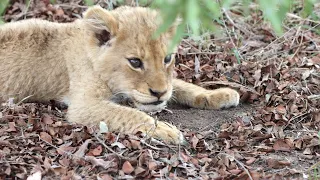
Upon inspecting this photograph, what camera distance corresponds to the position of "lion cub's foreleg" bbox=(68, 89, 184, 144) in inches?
183

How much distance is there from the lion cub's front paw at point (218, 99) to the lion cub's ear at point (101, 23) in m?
1.06

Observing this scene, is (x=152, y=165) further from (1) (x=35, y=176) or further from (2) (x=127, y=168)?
(1) (x=35, y=176)

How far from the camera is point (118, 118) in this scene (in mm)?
4902

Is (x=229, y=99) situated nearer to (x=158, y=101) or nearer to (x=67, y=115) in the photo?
(x=158, y=101)

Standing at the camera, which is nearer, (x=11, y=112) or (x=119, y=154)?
(x=119, y=154)

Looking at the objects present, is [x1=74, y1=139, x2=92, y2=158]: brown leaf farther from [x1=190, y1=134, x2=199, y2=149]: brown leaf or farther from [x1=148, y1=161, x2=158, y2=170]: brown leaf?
[x1=190, y1=134, x2=199, y2=149]: brown leaf

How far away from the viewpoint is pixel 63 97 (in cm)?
552

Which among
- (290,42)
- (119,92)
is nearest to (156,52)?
(119,92)

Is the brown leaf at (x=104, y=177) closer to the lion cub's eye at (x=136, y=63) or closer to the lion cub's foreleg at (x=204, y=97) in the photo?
the lion cub's eye at (x=136, y=63)

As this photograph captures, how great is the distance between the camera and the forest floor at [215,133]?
13.8 ft

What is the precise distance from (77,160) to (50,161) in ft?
0.68

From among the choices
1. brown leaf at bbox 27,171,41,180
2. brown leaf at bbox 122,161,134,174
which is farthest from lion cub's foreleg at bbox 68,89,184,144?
brown leaf at bbox 27,171,41,180

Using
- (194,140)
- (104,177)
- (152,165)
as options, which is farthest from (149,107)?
(104,177)

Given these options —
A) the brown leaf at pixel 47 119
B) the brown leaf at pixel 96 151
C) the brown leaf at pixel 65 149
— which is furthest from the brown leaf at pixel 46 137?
the brown leaf at pixel 96 151
